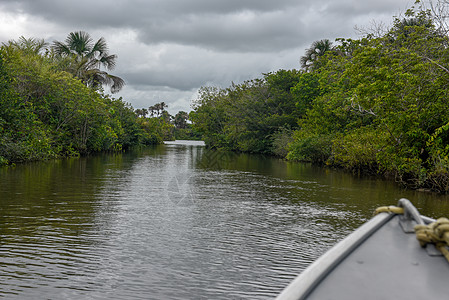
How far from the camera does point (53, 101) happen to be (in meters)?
25.3

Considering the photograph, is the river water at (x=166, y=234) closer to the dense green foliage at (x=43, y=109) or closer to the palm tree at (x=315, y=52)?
the dense green foliage at (x=43, y=109)

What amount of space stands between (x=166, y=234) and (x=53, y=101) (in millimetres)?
21056

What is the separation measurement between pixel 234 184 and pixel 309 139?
12977mm

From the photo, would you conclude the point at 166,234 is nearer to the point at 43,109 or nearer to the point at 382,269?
the point at 382,269

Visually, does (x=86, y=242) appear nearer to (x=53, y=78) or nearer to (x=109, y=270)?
(x=109, y=270)

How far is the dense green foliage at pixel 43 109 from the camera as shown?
749 inches

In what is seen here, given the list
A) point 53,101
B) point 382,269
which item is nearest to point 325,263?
point 382,269

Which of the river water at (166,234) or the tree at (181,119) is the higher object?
the tree at (181,119)

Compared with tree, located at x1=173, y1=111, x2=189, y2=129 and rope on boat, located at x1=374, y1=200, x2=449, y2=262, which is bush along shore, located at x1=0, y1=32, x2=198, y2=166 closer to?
rope on boat, located at x1=374, y1=200, x2=449, y2=262

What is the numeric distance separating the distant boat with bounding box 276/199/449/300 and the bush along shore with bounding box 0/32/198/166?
18013mm

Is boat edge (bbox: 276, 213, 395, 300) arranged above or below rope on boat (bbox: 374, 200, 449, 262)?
below

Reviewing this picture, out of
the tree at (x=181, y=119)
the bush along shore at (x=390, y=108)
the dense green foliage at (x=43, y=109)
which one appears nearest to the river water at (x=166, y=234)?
the bush along shore at (x=390, y=108)

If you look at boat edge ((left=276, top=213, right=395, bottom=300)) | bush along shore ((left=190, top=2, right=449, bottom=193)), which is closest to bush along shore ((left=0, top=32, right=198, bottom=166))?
bush along shore ((left=190, top=2, right=449, bottom=193))

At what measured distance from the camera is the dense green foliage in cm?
1902
